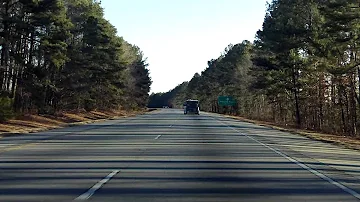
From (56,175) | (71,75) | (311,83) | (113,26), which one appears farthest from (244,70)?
(56,175)

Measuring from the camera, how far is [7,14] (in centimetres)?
3988

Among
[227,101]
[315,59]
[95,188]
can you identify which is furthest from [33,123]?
[227,101]

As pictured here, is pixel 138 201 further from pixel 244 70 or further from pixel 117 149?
pixel 244 70

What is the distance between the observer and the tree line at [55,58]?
136 ft

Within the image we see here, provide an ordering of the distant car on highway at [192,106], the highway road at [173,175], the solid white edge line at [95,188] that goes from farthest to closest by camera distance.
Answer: the distant car on highway at [192,106] < the highway road at [173,175] < the solid white edge line at [95,188]

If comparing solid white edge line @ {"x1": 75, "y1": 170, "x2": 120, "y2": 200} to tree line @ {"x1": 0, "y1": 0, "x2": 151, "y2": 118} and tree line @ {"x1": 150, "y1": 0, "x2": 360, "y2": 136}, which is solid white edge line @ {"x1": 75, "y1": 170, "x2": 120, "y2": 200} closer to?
tree line @ {"x1": 150, "y1": 0, "x2": 360, "y2": 136}

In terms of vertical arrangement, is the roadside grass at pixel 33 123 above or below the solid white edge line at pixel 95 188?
above

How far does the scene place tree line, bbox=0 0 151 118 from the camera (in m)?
41.3

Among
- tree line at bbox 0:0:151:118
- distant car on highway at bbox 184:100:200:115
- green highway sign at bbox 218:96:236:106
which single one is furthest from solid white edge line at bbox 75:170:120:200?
green highway sign at bbox 218:96:236:106

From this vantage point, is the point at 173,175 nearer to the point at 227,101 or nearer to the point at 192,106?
the point at 192,106

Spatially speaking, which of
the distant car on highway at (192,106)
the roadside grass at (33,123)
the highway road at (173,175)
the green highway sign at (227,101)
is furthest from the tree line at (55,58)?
the green highway sign at (227,101)

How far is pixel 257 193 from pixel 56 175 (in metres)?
5.09

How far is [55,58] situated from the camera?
141 ft

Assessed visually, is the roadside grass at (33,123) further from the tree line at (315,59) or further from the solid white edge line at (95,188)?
the tree line at (315,59)
